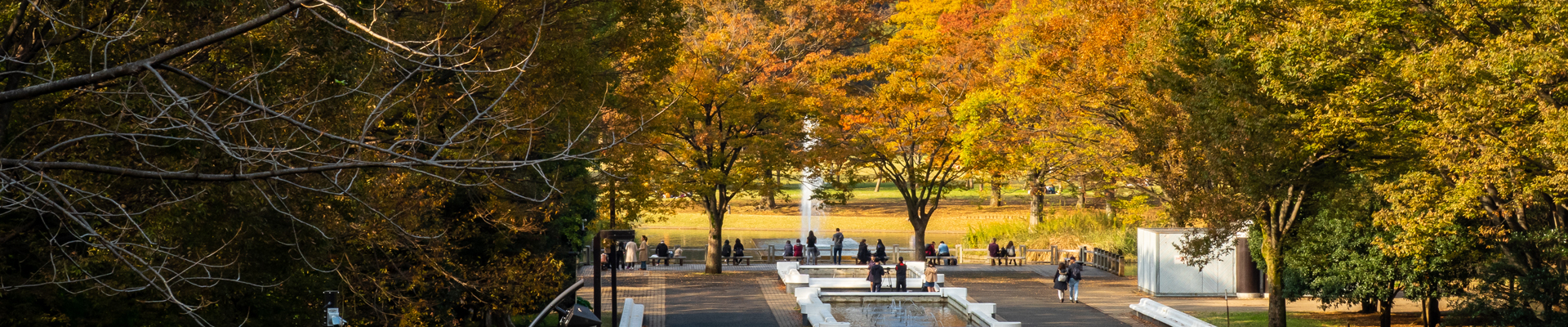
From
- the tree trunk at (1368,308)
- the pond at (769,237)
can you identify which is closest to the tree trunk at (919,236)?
the pond at (769,237)

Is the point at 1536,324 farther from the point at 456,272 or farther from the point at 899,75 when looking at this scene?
the point at 899,75

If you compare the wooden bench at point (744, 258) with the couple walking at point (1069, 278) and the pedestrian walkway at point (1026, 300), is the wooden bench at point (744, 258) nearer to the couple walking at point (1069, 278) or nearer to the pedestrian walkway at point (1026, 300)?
the pedestrian walkway at point (1026, 300)

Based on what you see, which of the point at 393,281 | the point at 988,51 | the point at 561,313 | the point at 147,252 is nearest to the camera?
the point at 147,252

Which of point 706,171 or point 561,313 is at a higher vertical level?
point 706,171

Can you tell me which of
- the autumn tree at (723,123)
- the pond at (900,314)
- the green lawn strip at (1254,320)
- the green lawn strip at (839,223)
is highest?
the autumn tree at (723,123)

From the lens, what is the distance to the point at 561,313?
19281 mm

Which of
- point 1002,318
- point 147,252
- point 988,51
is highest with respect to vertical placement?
point 988,51

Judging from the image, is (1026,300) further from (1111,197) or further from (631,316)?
(1111,197)

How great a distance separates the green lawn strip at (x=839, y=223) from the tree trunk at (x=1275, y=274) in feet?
109

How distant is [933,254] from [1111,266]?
5.43 meters

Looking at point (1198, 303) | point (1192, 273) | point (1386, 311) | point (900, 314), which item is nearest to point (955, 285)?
point (1192, 273)

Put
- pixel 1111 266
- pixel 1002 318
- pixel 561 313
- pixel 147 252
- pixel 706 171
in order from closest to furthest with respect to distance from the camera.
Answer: pixel 147 252 → pixel 561 313 → pixel 1002 318 → pixel 706 171 → pixel 1111 266

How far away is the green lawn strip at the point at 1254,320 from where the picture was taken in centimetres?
2269

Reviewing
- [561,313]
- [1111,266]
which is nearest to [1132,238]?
[1111,266]
